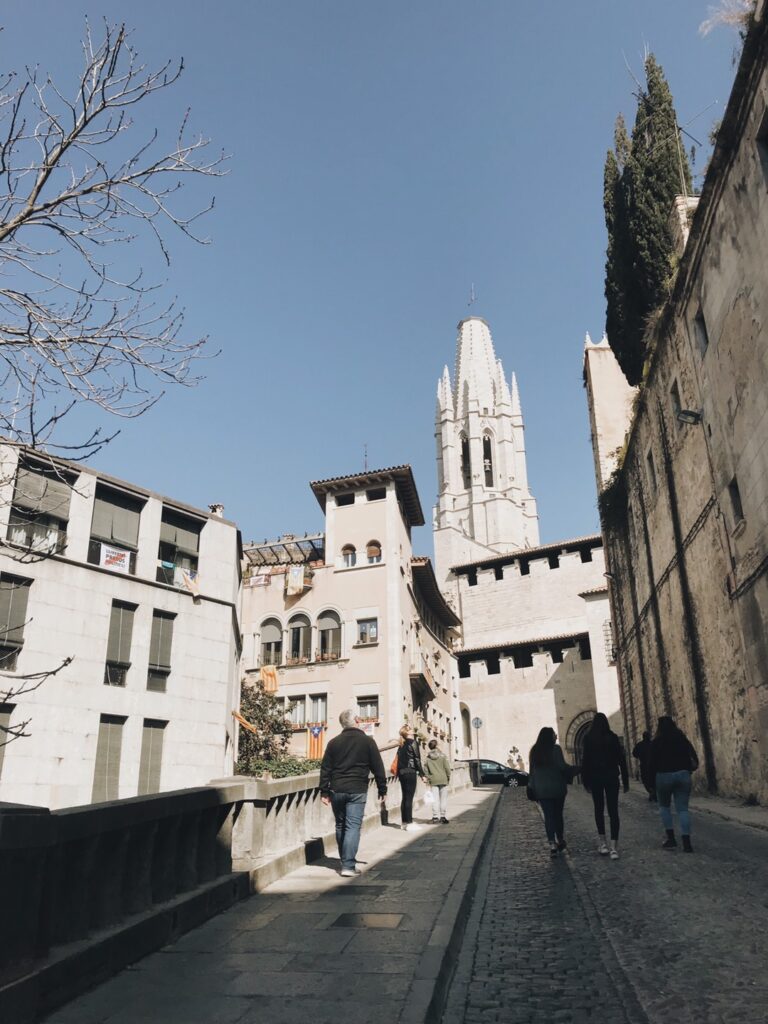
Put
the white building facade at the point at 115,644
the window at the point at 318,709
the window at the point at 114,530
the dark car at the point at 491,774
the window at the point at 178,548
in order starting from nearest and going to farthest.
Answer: the white building facade at the point at 115,644 → the window at the point at 114,530 → the window at the point at 178,548 → the window at the point at 318,709 → the dark car at the point at 491,774

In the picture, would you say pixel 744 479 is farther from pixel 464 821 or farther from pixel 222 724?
pixel 222 724

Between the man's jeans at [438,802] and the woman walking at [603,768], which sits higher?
the woman walking at [603,768]

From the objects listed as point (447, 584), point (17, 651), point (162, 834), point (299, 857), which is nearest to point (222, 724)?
point (17, 651)

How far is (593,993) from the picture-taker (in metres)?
4.24

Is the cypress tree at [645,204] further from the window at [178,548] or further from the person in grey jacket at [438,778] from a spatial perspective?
the window at [178,548]

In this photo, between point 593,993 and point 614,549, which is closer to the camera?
point 593,993

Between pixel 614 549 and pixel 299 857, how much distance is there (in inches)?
947

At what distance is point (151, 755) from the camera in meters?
23.0

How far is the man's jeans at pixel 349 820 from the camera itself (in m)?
7.96

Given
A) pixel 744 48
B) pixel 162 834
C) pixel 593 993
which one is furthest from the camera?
pixel 744 48

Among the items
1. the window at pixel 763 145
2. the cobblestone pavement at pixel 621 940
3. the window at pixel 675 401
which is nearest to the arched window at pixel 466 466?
the window at pixel 675 401

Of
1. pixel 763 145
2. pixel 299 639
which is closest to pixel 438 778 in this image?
pixel 763 145

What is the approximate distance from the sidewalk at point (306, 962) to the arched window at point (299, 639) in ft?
95.6

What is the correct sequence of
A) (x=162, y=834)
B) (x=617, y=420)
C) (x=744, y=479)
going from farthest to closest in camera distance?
(x=617, y=420)
(x=744, y=479)
(x=162, y=834)
